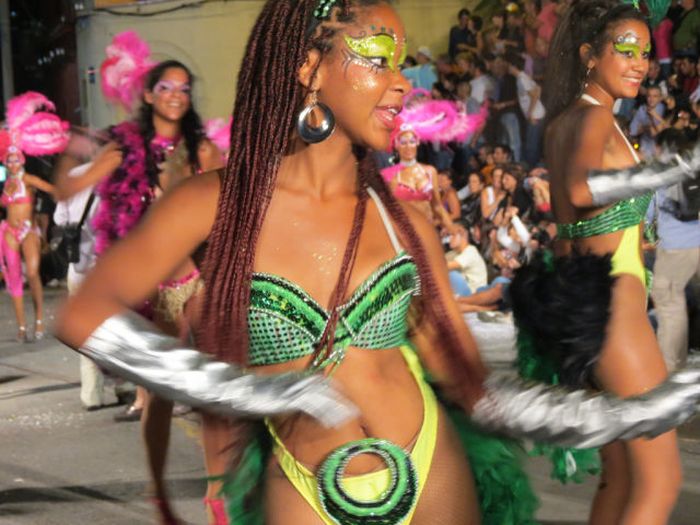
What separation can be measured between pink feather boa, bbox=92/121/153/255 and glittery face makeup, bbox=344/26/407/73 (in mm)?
3155

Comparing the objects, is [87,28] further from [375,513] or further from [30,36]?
[375,513]

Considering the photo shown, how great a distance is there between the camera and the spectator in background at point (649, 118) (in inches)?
425

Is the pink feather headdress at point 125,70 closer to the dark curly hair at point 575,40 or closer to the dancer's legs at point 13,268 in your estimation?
the dark curly hair at point 575,40

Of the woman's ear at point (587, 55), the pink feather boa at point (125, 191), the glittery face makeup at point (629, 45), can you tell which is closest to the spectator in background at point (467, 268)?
the pink feather boa at point (125, 191)

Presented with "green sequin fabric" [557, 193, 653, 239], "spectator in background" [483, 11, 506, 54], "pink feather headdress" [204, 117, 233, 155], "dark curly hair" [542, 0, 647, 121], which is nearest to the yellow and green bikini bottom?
"green sequin fabric" [557, 193, 653, 239]

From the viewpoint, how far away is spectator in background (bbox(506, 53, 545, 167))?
12.9m

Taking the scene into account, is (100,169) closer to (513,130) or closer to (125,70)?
(125,70)

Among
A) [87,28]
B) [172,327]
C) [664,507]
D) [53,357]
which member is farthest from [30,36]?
[664,507]

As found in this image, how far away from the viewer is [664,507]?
3.77 metres

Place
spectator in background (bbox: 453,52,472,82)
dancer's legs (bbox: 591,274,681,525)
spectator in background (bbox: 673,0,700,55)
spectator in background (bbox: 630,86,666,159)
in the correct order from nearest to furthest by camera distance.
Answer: dancer's legs (bbox: 591,274,681,525) < spectator in background (bbox: 630,86,666,159) < spectator in background (bbox: 673,0,700,55) < spectator in background (bbox: 453,52,472,82)

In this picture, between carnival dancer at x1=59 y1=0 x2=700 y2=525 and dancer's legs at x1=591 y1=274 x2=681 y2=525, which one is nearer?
carnival dancer at x1=59 y1=0 x2=700 y2=525

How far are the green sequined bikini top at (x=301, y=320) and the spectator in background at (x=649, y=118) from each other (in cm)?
846

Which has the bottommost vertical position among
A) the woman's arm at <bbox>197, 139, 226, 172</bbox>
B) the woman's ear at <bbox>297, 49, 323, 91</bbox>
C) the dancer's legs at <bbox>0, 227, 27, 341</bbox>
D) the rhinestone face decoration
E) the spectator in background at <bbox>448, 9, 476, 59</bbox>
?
the dancer's legs at <bbox>0, 227, 27, 341</bbox>

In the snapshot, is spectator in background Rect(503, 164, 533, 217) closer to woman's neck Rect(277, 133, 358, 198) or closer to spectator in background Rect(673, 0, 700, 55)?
spectator in background Rect(673, 0, 700, 55)
